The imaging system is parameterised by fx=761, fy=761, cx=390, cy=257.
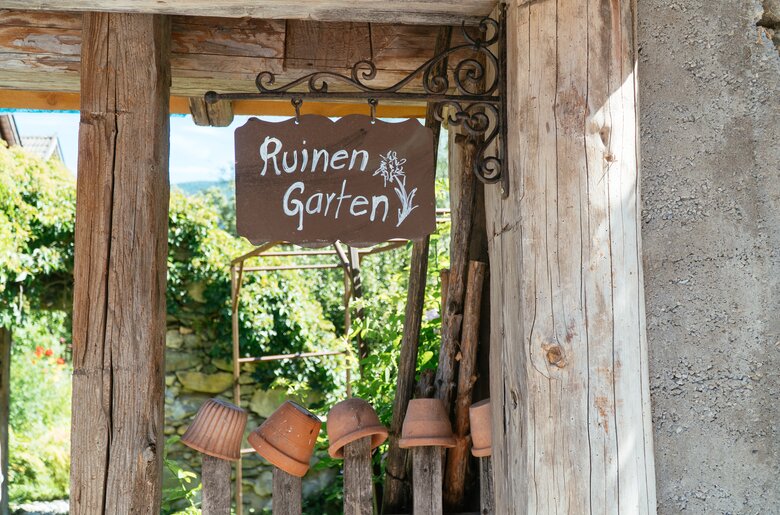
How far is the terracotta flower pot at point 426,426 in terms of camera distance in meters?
2.10

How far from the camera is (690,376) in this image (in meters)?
1.88

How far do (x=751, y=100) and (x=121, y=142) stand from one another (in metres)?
1.61

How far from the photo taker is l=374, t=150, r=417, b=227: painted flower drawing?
75.3 inches

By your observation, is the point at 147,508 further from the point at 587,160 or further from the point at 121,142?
the point at 587,160

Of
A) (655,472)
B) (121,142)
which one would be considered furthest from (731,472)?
(121,142)

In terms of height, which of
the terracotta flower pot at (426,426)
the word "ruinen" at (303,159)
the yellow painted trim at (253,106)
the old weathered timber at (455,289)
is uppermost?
the yellow painted trim at (253,106)

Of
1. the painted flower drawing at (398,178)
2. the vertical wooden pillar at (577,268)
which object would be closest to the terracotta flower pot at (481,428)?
the vertical wooden pillar at (577,268)

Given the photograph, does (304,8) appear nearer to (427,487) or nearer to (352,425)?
(352,425)

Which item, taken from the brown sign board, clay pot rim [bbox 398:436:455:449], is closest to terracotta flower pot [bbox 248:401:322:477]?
clay pot rim [bbox 398:436:455:449]

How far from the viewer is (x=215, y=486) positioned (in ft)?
6.67

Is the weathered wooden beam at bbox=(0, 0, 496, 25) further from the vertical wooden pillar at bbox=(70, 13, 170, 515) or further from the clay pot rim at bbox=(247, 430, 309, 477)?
the clay pot rim at bbox=(247, 430, 309, 477)

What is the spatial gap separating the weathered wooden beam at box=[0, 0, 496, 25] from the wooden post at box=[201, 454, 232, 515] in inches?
45.7

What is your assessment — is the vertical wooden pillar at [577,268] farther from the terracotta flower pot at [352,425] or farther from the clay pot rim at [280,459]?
the clay pot rim at [280,459]

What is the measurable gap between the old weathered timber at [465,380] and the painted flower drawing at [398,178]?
0.43 metres
